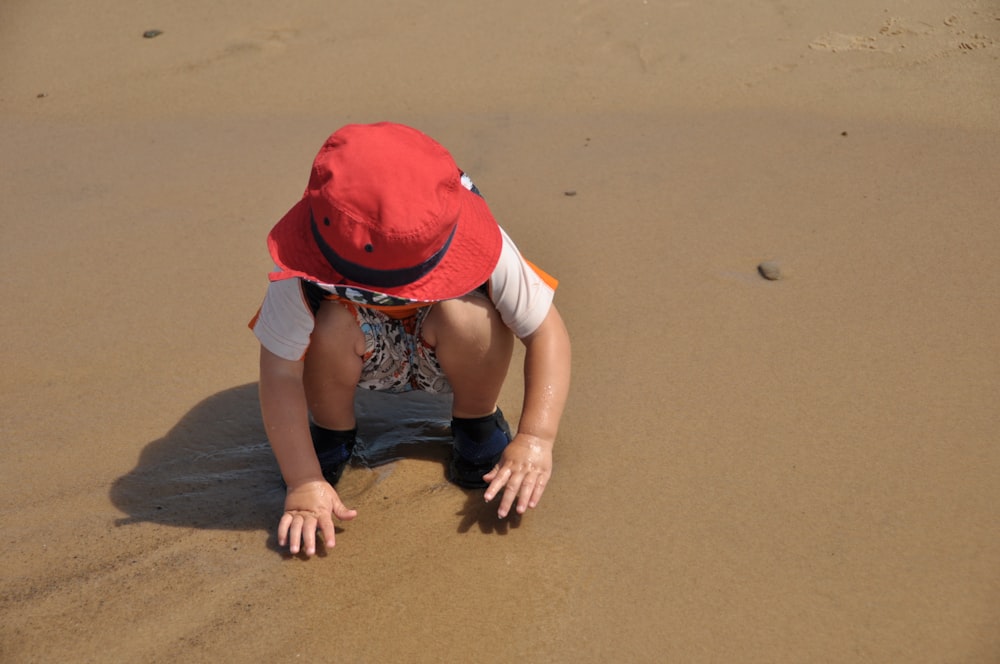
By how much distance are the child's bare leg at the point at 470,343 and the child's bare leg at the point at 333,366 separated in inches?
6.0

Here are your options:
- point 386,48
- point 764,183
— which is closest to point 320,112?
point 386,48

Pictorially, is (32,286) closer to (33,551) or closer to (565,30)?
(33,551)

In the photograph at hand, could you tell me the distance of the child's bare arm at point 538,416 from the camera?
1.82 m

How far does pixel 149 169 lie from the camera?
10.9 ft

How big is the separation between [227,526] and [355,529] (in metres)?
0.26

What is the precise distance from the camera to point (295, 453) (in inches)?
70.4

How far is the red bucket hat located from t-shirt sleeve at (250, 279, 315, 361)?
0.36 feet

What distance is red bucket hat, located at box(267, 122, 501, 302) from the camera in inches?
59.6

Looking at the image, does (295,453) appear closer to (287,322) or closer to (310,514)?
(310,514)

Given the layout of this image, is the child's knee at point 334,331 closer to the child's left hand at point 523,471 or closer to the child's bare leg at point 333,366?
the child's bare leg at point 333,366

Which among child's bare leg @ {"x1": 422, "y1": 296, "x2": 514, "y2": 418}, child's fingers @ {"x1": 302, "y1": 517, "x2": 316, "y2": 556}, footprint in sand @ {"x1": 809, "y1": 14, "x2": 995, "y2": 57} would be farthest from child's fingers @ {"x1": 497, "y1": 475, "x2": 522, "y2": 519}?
footprint in sand @ {"x1": 809, "y1": 14, "x2": 995, "y2": 57}

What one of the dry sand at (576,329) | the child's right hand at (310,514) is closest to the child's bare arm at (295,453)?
the child's right hand at (310,514)

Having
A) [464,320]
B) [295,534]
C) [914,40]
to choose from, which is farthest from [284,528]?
[914,40]

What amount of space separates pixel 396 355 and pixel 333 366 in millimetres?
136
